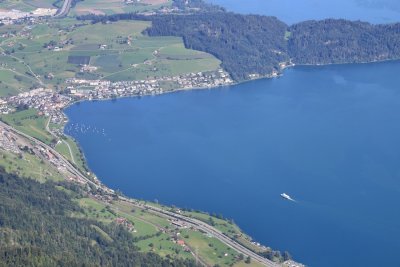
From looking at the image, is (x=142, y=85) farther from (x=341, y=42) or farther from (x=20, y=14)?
(x=20, y=14)

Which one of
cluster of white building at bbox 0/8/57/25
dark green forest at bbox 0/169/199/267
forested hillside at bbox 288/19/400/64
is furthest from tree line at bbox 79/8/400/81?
dark green forest at bbox 0/169/199/267

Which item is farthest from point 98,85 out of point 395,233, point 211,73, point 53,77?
point 395,233

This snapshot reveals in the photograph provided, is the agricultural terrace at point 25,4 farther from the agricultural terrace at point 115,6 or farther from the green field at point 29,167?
the green field at point 29,167

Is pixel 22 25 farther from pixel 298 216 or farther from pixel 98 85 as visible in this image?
pixel 298 216

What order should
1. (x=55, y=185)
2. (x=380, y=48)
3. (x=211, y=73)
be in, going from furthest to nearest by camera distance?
1. (x=380, y=48)
2. (x=211, y=73)
3. (x=55, y=185)

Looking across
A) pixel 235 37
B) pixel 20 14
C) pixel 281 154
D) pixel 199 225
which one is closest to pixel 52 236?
pixel 199 225

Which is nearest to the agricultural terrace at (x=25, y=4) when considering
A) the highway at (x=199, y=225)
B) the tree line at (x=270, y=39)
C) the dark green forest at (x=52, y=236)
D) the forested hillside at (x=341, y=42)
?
the tree line at (x=270, y=39)

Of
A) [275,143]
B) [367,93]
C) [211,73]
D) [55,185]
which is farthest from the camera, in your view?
[211,73]
